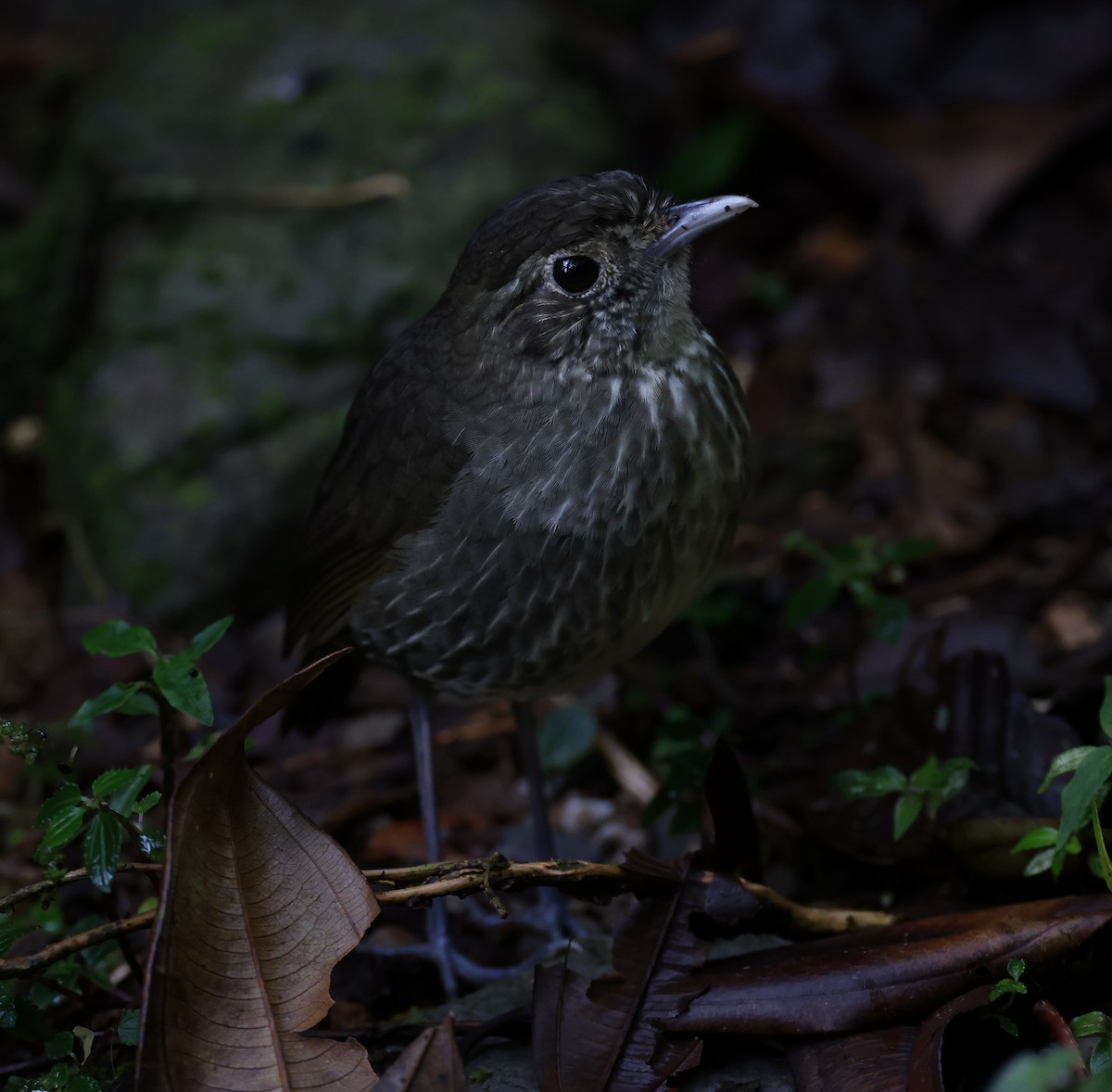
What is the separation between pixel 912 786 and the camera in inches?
112

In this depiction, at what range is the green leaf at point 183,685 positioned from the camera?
2.62 metres

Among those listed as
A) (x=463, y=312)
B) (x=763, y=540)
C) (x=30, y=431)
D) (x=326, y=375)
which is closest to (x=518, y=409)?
(x=463, y=312)

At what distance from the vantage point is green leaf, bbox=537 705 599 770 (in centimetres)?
380

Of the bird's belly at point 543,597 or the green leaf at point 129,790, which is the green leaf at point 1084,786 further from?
the green leaf at point 129,790

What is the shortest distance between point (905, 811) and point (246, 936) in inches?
50.7

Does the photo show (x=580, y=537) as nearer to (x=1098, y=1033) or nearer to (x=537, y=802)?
(x=537, y=802)

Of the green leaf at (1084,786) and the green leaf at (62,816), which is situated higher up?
the green leaf at (62,816)

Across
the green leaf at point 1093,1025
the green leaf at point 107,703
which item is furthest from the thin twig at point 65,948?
the green leaf at point 1093,1025

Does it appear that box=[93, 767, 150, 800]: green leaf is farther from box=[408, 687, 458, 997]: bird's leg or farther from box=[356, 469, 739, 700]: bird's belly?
box=[408, 687, 458, 997]: bird's leg

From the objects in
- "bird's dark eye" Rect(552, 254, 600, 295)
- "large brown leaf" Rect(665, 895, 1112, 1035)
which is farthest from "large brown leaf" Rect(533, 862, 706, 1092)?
"bird's dark eye" Rect(552, 254, 600, 295)

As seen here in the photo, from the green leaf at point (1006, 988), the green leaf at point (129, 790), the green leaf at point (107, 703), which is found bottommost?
the green leaf at point (1006, 988)

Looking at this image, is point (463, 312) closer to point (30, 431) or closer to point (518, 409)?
point (518, 409)

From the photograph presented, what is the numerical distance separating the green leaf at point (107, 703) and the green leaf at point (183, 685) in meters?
0.05

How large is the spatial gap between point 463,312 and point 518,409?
1.00 ft
